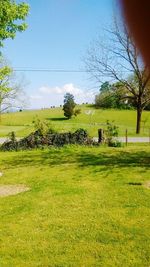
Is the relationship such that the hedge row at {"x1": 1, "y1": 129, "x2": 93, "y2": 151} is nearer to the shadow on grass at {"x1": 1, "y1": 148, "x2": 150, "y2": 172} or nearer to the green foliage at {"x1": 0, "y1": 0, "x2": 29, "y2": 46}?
the shadow on grass at {"x1": 1, "y1": 148, "x2": 150, "y2": 172}

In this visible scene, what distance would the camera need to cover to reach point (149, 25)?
65 cm

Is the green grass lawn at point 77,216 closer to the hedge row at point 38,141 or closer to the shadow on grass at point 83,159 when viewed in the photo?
the shadow on grass at point 83,159

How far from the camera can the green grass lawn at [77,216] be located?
6238 mm

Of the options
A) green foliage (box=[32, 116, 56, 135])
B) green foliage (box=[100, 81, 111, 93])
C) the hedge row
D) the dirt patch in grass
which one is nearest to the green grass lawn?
the dirt patch in grass

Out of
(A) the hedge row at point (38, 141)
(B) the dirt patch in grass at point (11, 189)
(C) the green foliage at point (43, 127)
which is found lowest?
(B) the dirt patch in grass at point (11, 189)

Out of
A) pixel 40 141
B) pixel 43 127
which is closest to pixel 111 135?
pixel 43 127

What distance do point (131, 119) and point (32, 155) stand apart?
53.8m

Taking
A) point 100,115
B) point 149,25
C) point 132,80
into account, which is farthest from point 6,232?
point 100,115

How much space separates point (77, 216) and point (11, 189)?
3519 mm

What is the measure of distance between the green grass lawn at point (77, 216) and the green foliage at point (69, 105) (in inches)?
2054

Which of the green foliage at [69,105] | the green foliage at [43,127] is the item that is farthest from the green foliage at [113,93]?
the green foliage at [69,105]

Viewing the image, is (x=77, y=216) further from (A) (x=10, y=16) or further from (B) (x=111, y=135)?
(B) (x=111, y=135)

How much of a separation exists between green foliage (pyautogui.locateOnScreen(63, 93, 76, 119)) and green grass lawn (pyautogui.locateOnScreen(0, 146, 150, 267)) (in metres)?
52.2

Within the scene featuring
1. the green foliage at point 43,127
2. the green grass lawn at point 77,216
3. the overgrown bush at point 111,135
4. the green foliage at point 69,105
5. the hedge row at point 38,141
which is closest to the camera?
the green grass lawn at point 77,216
